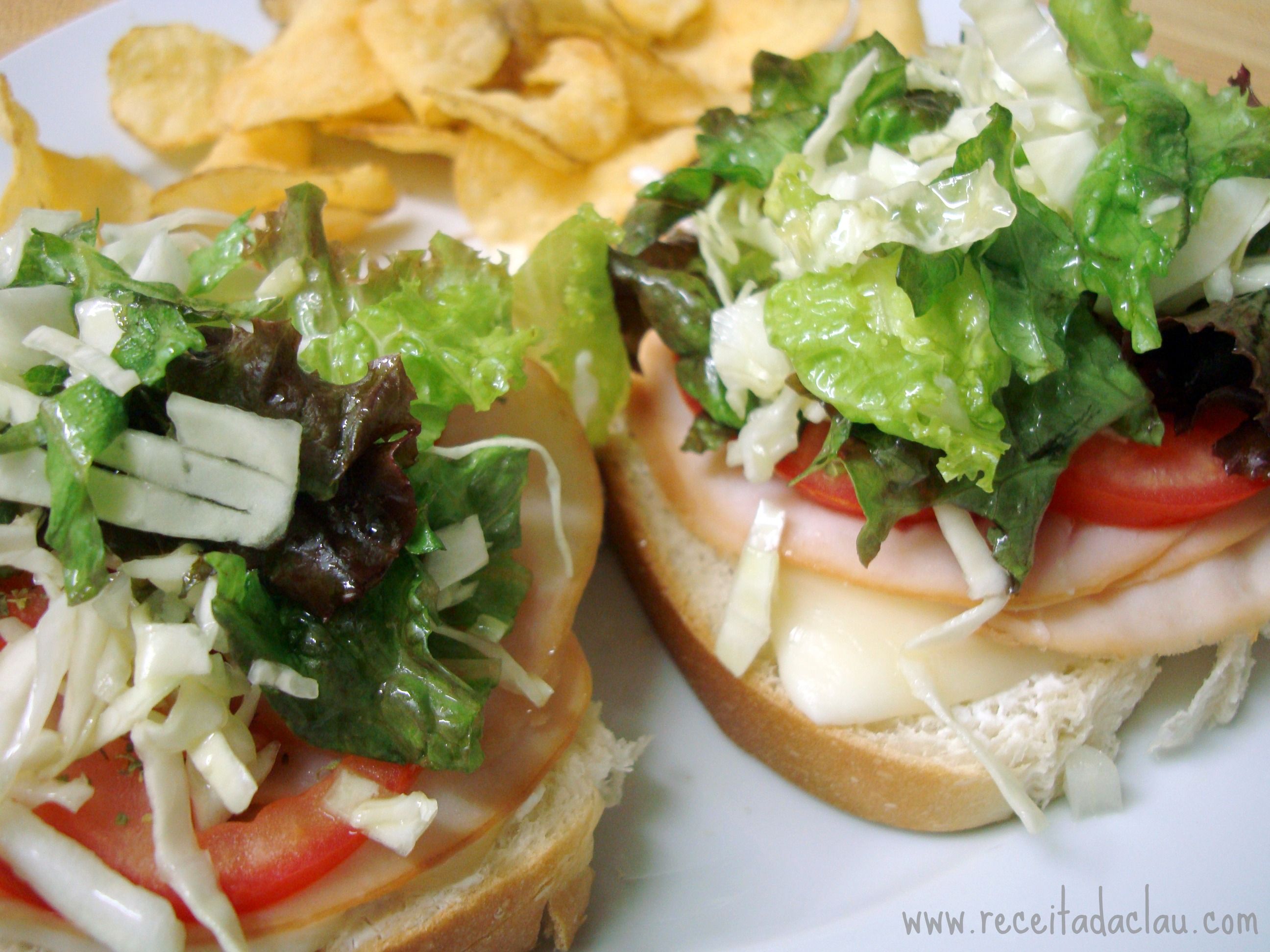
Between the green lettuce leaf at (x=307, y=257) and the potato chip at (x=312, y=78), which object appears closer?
the green lettuce leaf at (x=307, y=257)

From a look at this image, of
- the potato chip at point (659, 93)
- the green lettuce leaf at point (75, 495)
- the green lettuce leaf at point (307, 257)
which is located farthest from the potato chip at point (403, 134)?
the green lettuce leaf at point (75, 495)

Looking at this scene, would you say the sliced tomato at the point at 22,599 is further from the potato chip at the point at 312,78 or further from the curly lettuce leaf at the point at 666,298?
the potato chip at the point at 312,78

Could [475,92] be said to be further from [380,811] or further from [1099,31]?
[380,811]

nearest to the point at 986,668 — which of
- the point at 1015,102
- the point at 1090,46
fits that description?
the point at 1015,102

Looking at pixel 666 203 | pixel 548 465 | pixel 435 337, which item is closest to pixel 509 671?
pixel 548 465

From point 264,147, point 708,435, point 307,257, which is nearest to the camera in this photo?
point 307,257

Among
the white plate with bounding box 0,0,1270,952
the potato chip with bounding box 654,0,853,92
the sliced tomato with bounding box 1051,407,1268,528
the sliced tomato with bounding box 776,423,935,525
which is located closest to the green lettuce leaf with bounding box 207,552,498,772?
the white plate with bounding box 0,0,1270,952
